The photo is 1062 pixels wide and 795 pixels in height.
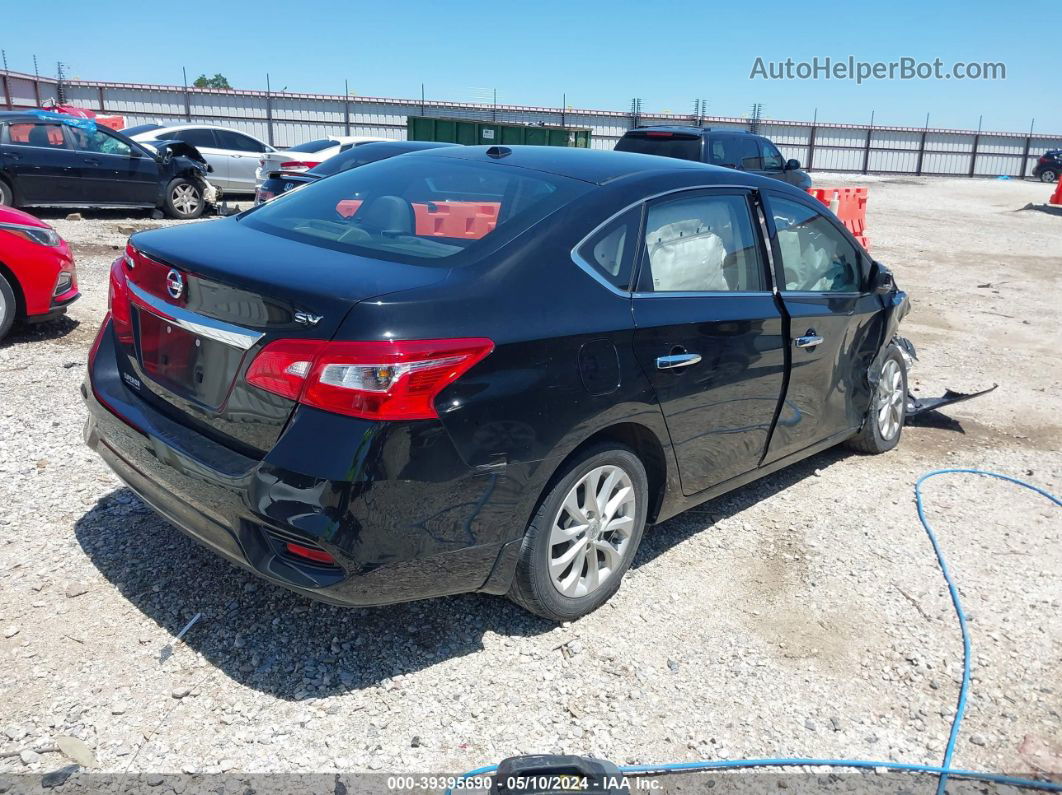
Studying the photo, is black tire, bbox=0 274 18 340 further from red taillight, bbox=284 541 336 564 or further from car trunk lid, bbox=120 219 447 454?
red taillight, bbox=284 541 336 564

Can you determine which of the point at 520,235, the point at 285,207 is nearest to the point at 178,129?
the point at 285,207

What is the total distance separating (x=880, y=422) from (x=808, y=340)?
4.86 feet

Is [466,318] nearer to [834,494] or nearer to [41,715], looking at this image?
[41,715]

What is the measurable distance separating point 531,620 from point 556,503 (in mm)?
621

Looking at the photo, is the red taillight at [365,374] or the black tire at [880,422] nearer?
the red taillight at [365,374]

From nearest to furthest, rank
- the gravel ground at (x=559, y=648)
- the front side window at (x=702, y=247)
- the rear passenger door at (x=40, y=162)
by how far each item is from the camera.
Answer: the gravel ground at (x=559, y=648) → the front side window at (x=702, y=247) → the rear passenger door at (x=40, y=162)

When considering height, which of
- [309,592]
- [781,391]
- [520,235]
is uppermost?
[520,235]

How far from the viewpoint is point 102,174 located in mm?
13188

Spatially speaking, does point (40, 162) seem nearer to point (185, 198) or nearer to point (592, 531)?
point (185, 198)

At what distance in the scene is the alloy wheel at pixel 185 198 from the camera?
46.2 feet

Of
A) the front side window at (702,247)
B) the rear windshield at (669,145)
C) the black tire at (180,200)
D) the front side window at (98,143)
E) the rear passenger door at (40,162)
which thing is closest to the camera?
the front side window at (702,247)

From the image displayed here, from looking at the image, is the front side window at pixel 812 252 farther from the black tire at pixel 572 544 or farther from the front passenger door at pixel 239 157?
the front passenger door at pixel 239 157

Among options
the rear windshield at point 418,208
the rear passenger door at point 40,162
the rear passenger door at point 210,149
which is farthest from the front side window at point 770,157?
the rear windshield at point 418,208

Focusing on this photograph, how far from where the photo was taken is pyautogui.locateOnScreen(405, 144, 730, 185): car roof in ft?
11.5
